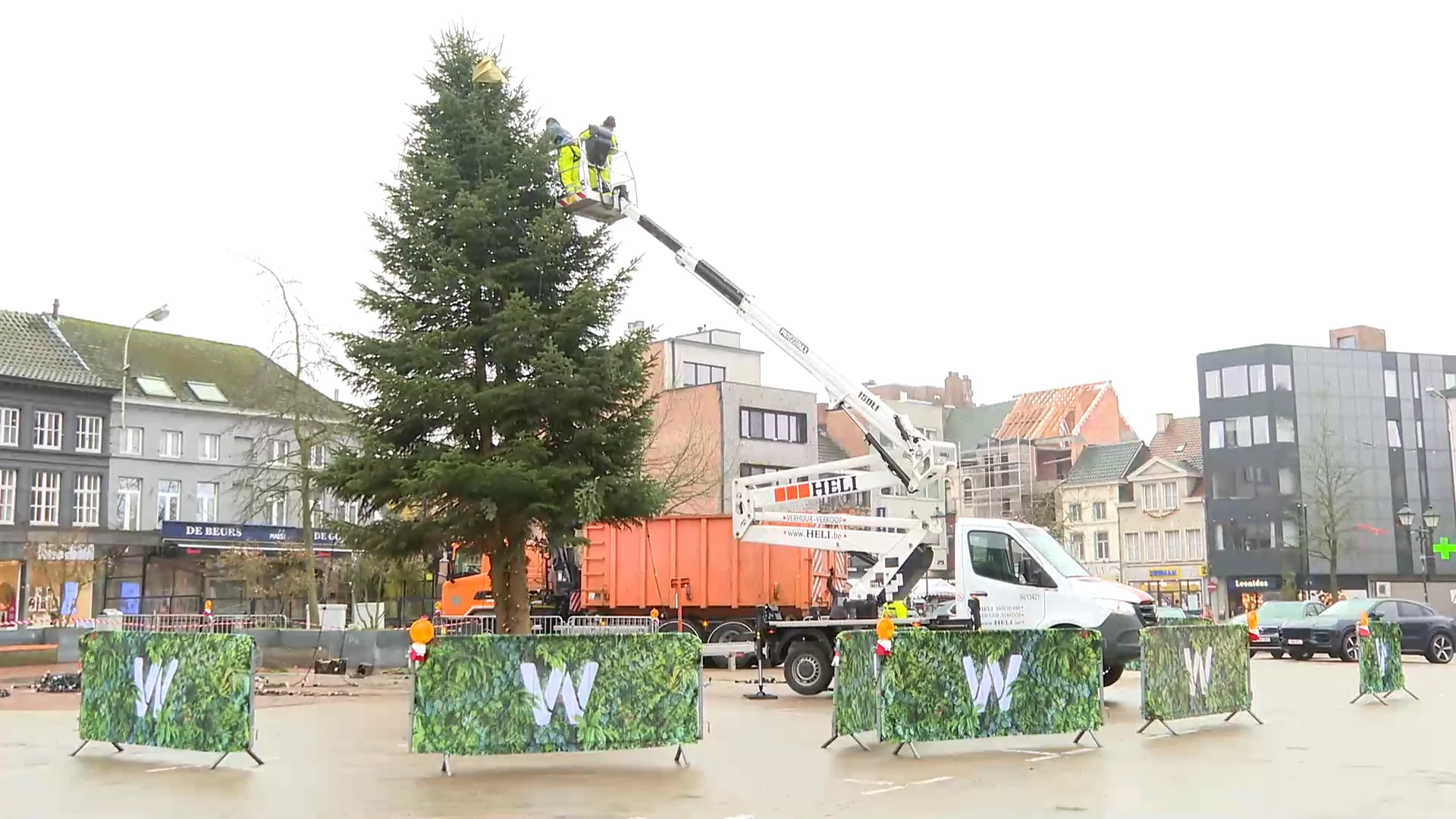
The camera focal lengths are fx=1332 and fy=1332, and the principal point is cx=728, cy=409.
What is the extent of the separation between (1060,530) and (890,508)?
5450 cm

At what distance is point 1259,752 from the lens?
13.7 m

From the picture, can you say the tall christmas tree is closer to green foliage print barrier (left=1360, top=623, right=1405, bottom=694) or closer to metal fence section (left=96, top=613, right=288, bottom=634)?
metal fence section (left=96, top=613, right=288, bottom=634)

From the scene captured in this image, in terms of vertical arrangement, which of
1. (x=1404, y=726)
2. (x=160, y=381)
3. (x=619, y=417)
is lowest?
(x=1404, y=726)

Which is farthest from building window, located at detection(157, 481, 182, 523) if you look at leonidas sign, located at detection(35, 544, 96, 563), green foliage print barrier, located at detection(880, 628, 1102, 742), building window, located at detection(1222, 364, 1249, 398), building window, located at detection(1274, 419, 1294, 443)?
building window, located at detection(1274, 419, 1294, 443)

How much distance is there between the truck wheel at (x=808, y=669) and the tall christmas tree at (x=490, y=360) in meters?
4.54

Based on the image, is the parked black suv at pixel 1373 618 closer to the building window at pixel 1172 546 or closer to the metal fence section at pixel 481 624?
the metal fence section at pixel 481 624

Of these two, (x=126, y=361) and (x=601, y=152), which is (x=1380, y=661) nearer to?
(x=601, y=152)

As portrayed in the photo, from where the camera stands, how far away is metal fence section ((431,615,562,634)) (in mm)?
29250

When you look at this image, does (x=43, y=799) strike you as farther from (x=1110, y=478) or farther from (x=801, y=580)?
(x=1110, y=478)

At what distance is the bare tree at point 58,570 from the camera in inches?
1705

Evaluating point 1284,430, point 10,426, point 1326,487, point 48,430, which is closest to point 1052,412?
point 1284,430

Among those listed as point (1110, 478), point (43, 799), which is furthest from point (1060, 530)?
point (43, 799)

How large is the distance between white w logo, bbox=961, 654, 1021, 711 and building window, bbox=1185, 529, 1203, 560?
6768cm

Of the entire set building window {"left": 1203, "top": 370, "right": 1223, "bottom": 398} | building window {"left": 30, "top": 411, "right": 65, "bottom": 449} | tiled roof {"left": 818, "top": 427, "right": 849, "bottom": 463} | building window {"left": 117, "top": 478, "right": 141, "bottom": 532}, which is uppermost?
building window {"left": 1203, "top": 370, "right": 1223, "bottom": 398}
